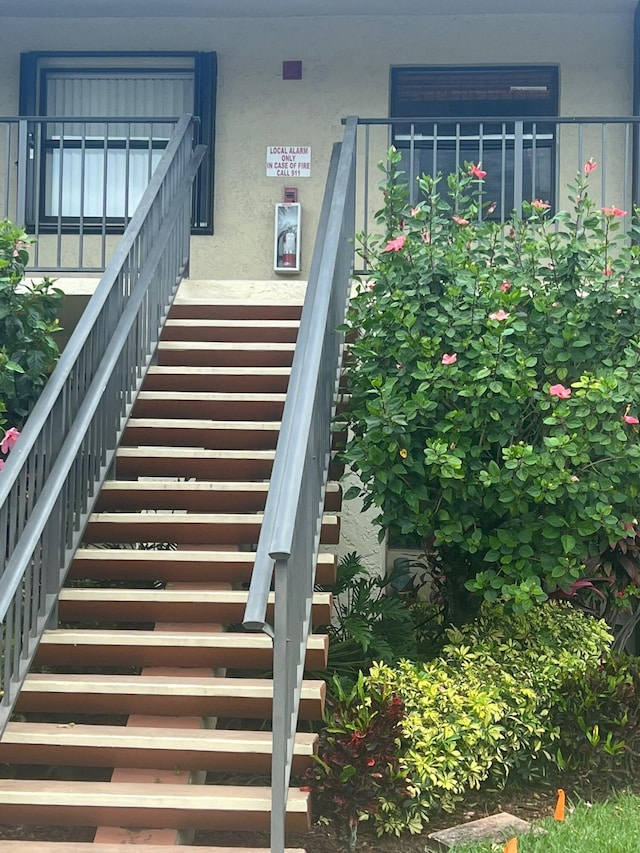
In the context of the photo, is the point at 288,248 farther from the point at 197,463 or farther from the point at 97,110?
the point at 197,463

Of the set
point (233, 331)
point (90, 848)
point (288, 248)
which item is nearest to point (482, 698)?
point (90, 848)

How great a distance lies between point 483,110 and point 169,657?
559 centimetres

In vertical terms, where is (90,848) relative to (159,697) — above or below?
below

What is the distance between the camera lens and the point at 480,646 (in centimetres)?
533

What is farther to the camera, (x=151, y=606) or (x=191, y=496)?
(x=191, y=496)

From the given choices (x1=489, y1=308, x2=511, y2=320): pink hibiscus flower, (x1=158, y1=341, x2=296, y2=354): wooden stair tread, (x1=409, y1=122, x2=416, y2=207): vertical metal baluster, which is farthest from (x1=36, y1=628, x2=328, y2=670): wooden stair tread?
(x1=409, y1=122, x2=416, y2=207): vertical metal baluster

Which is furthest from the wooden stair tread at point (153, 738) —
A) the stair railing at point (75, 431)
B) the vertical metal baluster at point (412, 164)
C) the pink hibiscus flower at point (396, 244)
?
the vertical metal baluster at point (412, 164)

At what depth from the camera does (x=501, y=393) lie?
4957 mm

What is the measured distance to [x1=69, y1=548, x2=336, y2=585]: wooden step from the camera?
16.0 feet

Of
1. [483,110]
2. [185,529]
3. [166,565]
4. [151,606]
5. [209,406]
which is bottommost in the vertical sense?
[151,606]

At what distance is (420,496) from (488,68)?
15.1 feet

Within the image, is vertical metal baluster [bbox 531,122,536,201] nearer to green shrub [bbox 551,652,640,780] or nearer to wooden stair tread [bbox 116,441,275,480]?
wooden stair tread [bbox 116,441,275,480]

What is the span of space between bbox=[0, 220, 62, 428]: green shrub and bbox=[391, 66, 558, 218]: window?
3.75 metres

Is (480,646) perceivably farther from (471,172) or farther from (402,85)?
(402,85)
